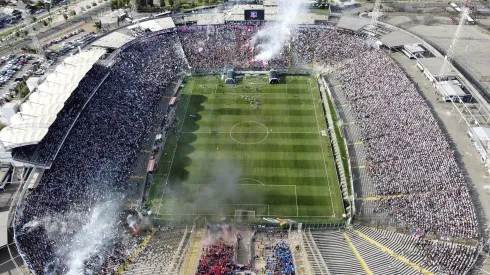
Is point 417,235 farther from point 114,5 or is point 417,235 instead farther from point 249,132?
point 114,5

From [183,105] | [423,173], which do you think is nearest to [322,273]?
[423,173]

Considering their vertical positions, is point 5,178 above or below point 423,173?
above

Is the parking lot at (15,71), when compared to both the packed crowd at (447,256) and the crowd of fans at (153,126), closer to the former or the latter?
the crowd of fans at (153,126)

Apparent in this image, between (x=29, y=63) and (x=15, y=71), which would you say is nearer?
(x=15, y=71)

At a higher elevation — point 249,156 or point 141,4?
point 141,4

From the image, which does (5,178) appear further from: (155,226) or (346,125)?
(346,125)

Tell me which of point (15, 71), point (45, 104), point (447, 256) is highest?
point (45, 104)

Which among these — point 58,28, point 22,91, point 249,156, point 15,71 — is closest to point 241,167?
point 249,156
